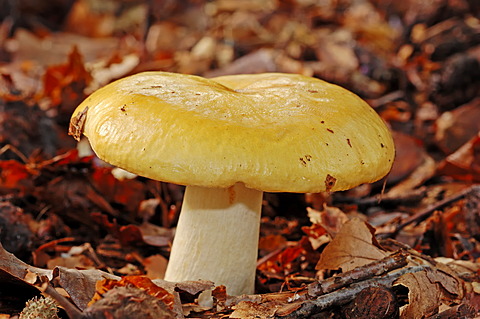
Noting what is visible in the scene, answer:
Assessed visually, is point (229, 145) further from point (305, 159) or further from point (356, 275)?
point (356, 275)

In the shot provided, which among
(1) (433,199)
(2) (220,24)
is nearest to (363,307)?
(1) (433,199)

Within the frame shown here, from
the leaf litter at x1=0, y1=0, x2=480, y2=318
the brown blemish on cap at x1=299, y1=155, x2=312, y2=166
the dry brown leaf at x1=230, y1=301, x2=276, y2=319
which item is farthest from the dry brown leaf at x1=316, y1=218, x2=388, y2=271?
the brown blemish on cap at x1=299, y1=155, x2=312, y2=166

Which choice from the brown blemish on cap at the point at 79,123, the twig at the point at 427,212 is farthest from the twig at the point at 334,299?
the brown blemish on cap at the point at 79,123

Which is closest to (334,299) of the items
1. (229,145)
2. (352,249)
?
(352,249)

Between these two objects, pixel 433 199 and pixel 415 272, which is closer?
pixel 415 272

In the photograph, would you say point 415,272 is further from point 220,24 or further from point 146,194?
point 220,24

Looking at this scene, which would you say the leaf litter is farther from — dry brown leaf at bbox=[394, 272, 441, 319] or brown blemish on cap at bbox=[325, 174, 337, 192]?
brown blemish on cap at bbox=[325, 174, 337, 192]
